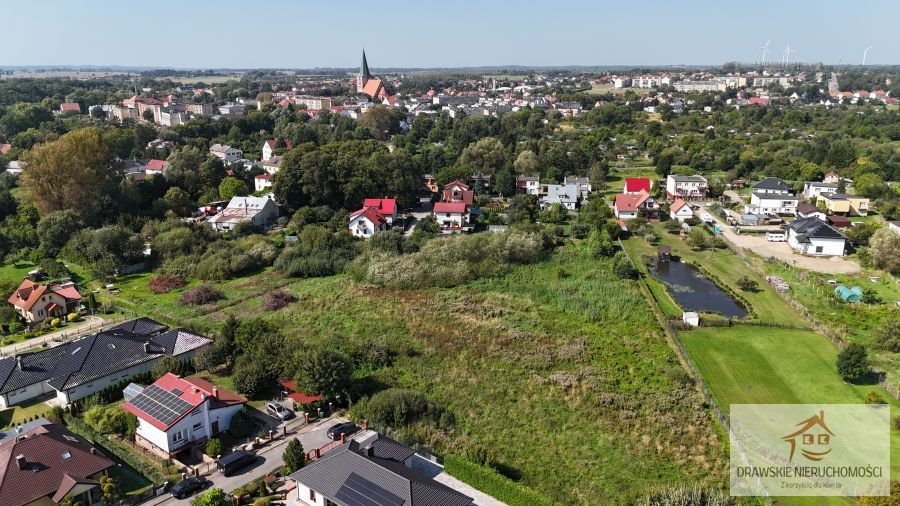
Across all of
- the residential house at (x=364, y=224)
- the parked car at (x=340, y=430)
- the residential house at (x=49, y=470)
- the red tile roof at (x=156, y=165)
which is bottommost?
the parked car at (x=340, y=430)

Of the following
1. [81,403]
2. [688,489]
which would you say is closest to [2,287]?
[81,403]

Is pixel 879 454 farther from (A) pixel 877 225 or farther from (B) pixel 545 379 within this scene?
(A) pixel 877 225

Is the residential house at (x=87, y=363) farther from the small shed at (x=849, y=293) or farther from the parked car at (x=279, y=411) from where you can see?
the small shed at (x=849, y=293)

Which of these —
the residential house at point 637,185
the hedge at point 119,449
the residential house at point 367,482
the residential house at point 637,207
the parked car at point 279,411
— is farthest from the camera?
the residential house at point 637,185

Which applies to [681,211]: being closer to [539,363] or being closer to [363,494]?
[539,363]

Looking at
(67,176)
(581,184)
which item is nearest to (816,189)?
(581,184)

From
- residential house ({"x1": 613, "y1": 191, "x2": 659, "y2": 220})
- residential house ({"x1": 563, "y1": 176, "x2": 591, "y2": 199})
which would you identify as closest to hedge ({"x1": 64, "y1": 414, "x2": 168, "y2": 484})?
residential house ({"x1": 613, "y1": 191, "x2": 659, "y2": 220})

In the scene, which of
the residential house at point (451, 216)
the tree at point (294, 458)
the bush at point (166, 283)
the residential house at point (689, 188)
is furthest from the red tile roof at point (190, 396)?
the residential house at point (689, 188)
